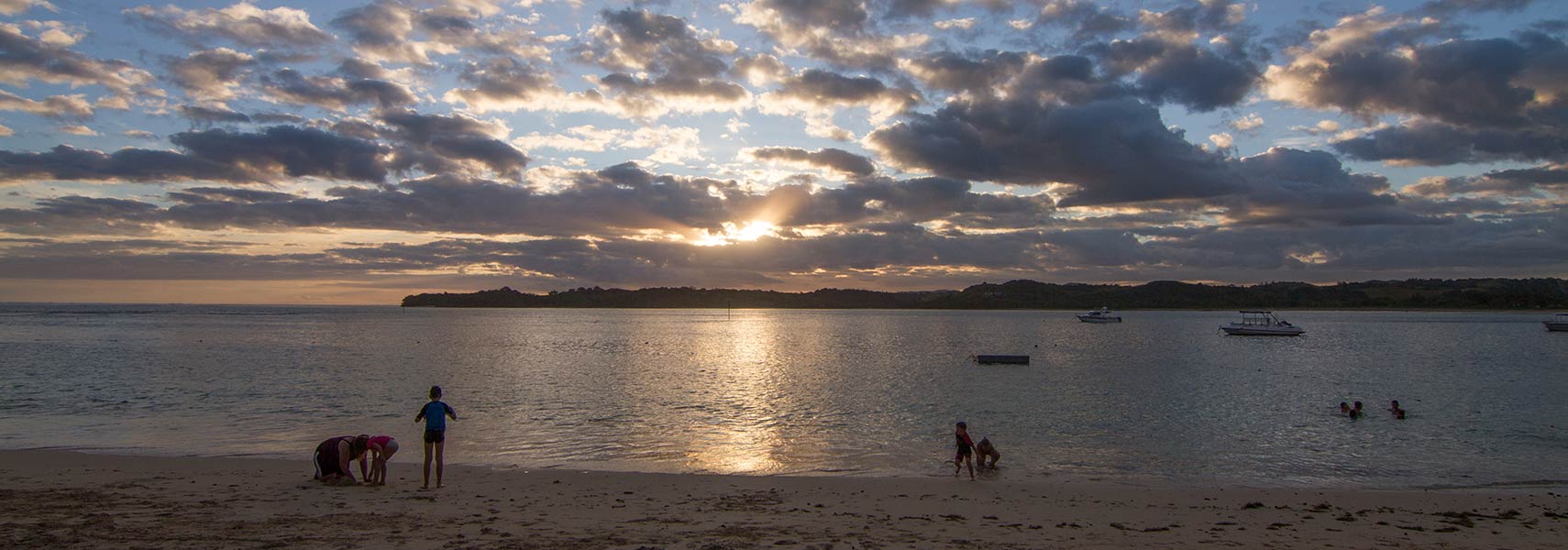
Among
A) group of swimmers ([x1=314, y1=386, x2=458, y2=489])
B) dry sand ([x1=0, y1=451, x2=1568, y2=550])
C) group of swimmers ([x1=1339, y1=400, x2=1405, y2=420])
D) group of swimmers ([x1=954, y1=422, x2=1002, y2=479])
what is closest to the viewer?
dry sand ([x1=0, y1=451, x2=1568, y2=550])

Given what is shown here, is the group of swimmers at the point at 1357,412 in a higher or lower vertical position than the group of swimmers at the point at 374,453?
lower

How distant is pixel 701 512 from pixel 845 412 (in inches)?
769

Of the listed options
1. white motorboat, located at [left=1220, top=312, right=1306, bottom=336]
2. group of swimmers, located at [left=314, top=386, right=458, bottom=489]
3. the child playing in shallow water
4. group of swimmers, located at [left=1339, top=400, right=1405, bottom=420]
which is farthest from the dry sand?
white motorboat, located at [left=1220, top=312, right=1306, bottom=336]

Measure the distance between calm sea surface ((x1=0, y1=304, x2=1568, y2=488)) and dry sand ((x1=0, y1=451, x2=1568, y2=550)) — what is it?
241 centimetres

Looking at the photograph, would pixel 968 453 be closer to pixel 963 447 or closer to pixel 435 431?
pixel 963 447

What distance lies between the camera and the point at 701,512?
15.3 metres

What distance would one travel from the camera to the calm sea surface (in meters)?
23.2

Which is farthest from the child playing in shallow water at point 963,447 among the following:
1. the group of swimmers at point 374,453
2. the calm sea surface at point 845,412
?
the group of swimmers at point 374,453

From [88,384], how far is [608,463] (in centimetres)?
3657

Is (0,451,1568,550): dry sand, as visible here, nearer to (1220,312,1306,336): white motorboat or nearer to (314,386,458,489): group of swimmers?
A: (314,386,458,489): group of swimmers

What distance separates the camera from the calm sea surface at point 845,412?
76.2 ft

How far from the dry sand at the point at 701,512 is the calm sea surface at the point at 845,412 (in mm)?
2406

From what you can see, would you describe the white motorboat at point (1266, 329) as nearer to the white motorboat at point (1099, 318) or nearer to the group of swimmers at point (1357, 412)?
the white motorboat at point (1099, 318)

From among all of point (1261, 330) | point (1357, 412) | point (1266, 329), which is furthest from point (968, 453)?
point (1261, 330)
